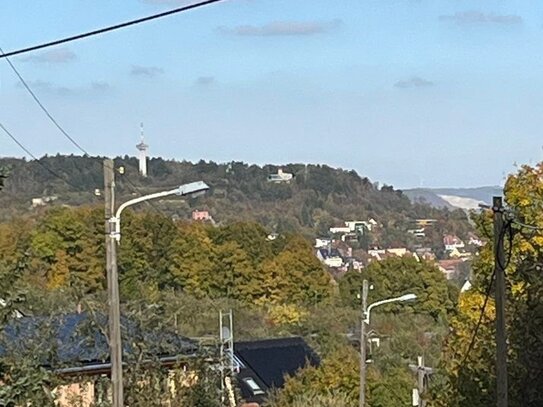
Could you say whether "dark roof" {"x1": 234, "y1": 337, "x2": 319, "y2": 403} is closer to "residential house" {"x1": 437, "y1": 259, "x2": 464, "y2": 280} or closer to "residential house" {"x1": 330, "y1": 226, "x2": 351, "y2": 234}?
"residential house" {"x1": 437, "y1": 259, "x2": 464, "y2": 280}

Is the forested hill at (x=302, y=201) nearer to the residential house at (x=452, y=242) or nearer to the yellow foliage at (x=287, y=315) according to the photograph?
the residential house at (x=452, y=242)

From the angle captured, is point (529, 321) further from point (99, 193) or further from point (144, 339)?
point (144, 339)

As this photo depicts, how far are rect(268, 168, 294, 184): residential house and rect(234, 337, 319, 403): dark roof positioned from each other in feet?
267

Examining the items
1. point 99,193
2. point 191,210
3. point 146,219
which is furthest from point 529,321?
point 191,210

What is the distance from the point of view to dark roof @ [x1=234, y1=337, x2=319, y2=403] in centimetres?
5122

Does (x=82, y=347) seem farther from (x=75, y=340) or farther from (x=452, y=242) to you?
(x=452, y=242)

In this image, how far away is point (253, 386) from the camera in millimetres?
50875

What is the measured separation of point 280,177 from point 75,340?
118 metres

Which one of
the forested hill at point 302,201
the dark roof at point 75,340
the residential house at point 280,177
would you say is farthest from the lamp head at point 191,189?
the residential house at point 280,177

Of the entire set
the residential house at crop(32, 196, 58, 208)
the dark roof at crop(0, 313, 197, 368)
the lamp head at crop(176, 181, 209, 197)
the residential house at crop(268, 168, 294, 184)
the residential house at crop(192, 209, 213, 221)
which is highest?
the residential house at crop(268, 168, 294, 184)

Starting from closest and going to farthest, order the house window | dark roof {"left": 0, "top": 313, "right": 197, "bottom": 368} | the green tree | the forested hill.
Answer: dark roof {"left": 0, "top": 313, "right": 197, "bottom": 368}
the house window
the green tree
the forested hill

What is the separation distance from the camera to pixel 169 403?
23.8m

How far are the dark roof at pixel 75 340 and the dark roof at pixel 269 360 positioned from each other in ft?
79.8

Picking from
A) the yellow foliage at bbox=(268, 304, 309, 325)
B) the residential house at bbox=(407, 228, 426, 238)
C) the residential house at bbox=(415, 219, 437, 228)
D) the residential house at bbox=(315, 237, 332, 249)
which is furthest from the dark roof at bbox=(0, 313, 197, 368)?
the residential house at bbox=(407, 228, 426, 238)
